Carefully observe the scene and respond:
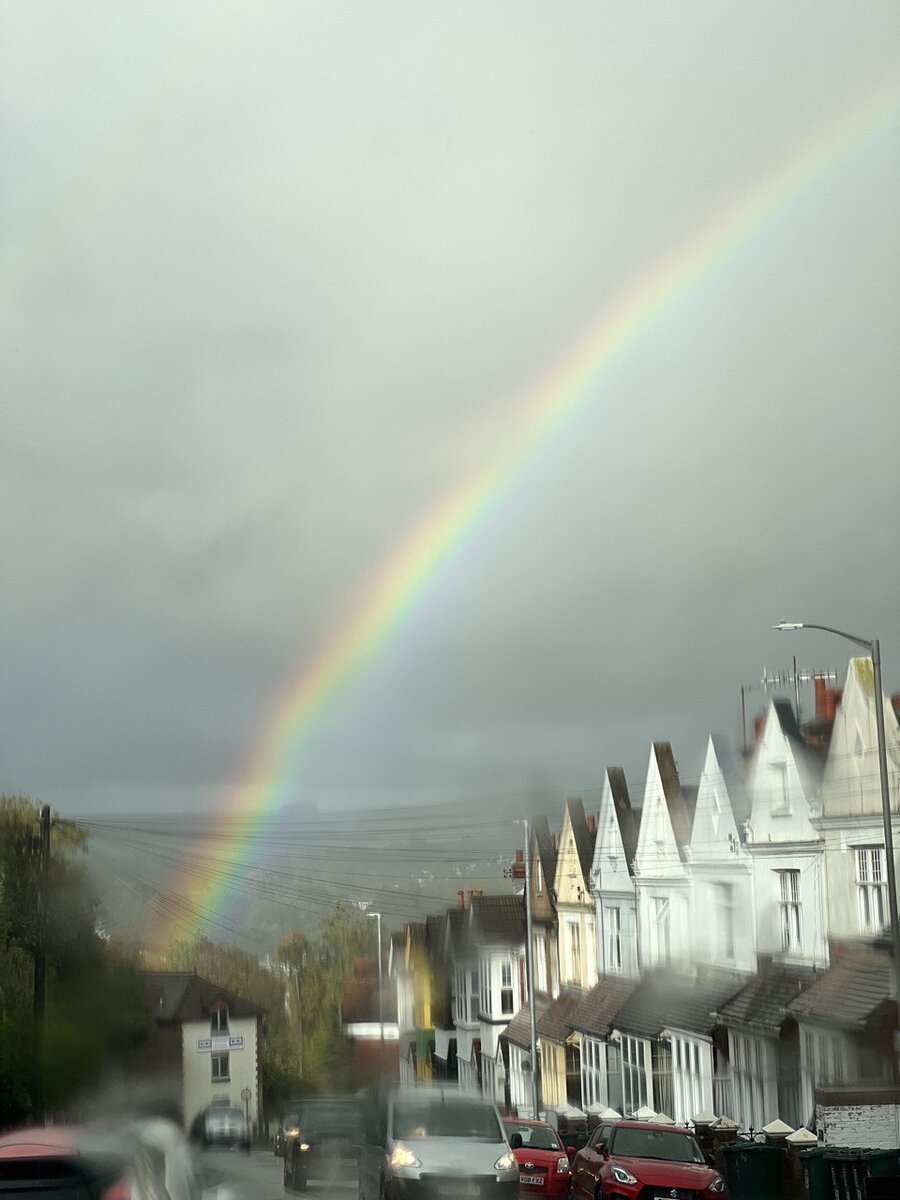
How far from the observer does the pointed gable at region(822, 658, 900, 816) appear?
39.5 metres

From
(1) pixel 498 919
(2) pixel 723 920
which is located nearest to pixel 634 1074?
(2) pixel 723 920

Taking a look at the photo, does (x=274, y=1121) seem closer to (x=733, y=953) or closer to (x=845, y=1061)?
(x=733, y=953)

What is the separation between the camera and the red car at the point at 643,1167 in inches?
867

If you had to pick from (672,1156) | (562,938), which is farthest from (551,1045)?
(672,1156)

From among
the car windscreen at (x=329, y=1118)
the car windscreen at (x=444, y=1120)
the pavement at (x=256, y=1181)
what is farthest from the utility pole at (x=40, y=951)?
the car windscreen at (x=444, y=1120)

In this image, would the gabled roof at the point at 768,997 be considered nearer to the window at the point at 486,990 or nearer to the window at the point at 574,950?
the window at the point at 574,950

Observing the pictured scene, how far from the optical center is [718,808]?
4878 cm

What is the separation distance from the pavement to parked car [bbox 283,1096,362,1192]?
0.83 ft

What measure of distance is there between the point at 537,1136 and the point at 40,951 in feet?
63.9

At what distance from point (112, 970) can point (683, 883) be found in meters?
21.0

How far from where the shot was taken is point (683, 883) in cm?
5178

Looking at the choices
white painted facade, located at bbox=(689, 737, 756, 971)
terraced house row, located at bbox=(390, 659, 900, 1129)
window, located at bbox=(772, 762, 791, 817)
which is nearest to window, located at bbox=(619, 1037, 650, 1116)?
terraced house row, located at bbox=(390, 659, 900, 1129)

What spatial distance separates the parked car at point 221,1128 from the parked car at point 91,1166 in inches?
669

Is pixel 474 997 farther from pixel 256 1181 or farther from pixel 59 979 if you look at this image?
pixel 256 1181
